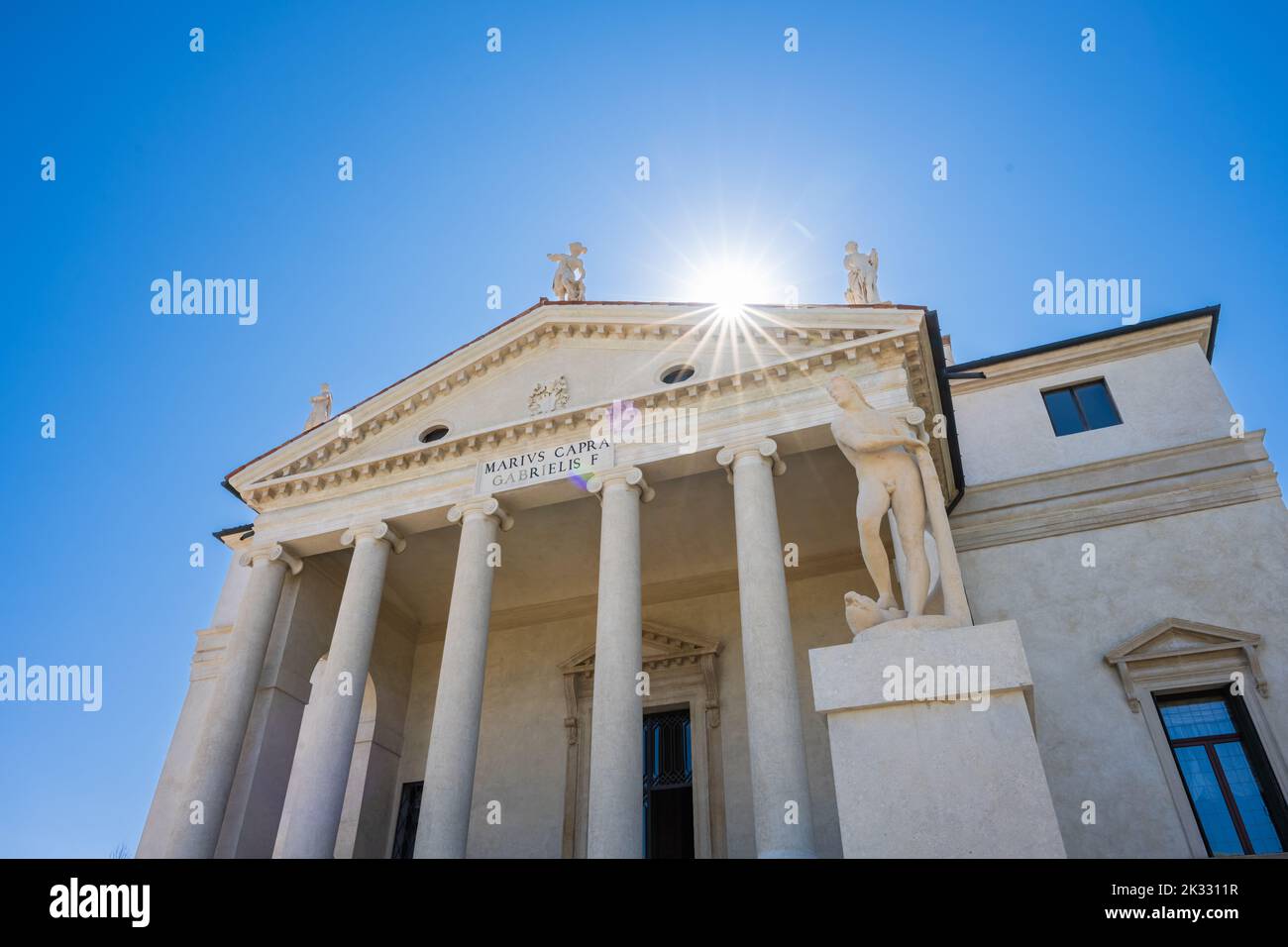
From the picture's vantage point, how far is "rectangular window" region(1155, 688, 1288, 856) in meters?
14.7

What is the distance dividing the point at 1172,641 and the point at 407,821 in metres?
17.3

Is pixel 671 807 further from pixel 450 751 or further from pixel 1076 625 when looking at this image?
pixel 1076 625

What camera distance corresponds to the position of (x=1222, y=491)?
17688mm

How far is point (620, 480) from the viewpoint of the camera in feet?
55.0

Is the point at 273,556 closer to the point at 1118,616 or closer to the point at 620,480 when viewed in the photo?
the point at 620,480

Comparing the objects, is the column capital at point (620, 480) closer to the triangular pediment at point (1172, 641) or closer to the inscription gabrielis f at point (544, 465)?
the inscription gabrielis f at point (544, 465)

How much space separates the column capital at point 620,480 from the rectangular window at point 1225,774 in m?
10.4

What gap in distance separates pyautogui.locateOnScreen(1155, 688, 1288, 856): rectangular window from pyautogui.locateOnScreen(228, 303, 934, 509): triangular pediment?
25.0 feet

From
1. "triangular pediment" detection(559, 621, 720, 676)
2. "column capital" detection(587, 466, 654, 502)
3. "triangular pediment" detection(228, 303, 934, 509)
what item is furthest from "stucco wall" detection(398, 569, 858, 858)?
"triangular pediment" detection(228, 303, 934, 509)

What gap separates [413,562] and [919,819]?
1677 cm

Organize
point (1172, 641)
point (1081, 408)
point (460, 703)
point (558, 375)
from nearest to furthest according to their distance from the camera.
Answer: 1. point (460, 703)
2. point (1172, 641)
3. point (558, 375)
4. point (1081, 408)

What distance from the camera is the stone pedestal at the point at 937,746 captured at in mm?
6301

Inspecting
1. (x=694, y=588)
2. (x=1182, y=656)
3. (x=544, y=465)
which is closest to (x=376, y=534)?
(x=544, y=465)
